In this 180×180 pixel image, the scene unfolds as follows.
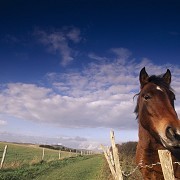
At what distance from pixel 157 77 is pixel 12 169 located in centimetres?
1969

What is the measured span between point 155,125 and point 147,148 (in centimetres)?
60

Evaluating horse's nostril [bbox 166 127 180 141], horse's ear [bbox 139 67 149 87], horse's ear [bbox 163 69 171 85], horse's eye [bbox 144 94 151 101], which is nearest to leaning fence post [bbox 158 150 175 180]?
horse's nostril [bbox 166 127 180 141]

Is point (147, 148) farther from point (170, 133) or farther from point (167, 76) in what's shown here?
point (167, 76)

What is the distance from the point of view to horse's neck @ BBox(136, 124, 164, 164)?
5691mm

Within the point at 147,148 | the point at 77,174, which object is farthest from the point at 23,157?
the point at 147,148

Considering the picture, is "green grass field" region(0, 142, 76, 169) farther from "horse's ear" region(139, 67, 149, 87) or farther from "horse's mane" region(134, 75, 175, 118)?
"horse's mane" region(134, 75, 175, 118)

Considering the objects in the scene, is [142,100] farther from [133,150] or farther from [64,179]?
[133,150]

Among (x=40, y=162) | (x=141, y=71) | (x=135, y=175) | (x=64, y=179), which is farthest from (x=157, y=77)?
(x=40, y=162)

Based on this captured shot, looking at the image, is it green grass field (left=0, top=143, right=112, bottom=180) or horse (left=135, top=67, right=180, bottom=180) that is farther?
green grass field (left=0, top=143, right=112, bottom=180)

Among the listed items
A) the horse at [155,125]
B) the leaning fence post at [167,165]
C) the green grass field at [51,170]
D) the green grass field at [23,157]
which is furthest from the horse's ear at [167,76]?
the green grass field at [23,157]

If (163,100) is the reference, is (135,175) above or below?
below

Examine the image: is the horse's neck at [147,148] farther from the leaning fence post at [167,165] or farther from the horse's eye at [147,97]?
the leaning fence post at [167,165]

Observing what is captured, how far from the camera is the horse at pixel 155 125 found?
5055 millimetres

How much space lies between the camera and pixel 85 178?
65.7 feet
